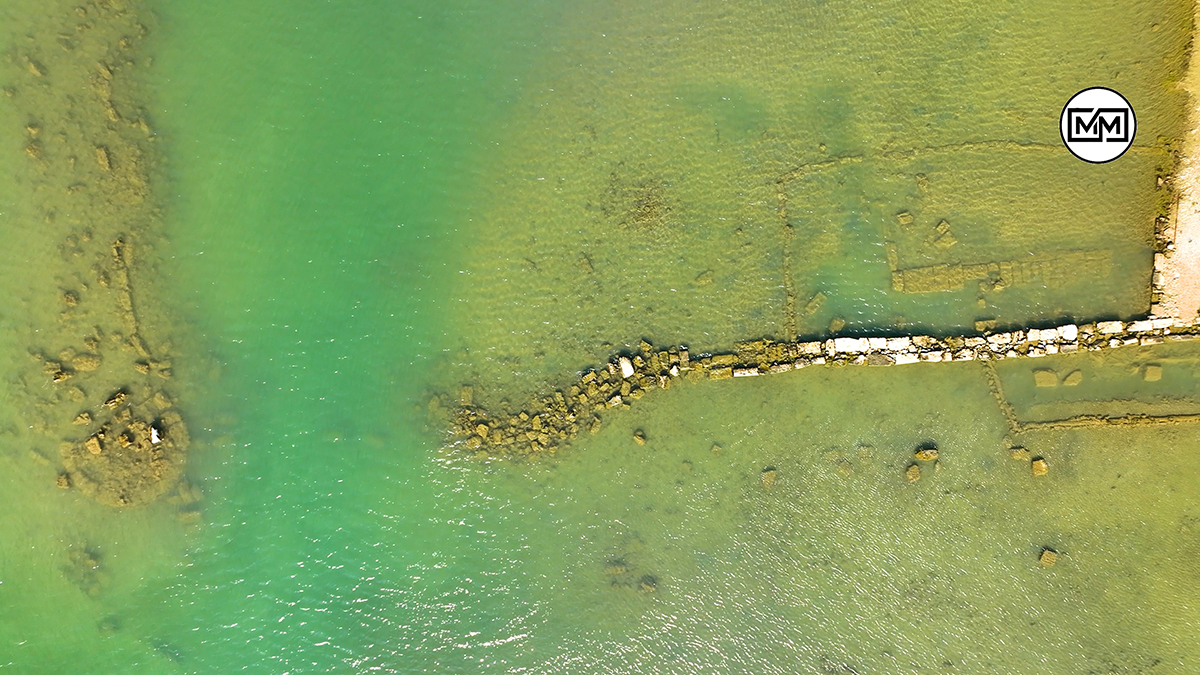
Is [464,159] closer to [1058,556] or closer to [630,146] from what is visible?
[630,146]

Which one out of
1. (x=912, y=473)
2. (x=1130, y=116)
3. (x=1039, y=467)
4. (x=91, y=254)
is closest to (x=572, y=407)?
(x=912, y=473)

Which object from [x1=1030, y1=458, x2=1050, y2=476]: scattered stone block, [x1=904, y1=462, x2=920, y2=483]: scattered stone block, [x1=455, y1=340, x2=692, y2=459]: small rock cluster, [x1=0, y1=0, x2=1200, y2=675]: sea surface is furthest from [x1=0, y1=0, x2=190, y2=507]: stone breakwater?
[x1=1030, y1=458, x2=1050, y2=476]: scattered stone block

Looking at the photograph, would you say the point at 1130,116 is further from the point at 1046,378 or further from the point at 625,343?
the point at 625,343

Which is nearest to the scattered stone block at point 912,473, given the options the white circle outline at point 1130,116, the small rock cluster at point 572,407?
the small rock cluster at point 572,407

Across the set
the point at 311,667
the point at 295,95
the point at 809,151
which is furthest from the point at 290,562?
the point at 809,151

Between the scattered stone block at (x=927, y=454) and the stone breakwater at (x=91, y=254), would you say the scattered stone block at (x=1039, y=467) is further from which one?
the stone breakwater at (x=91, y=254)
